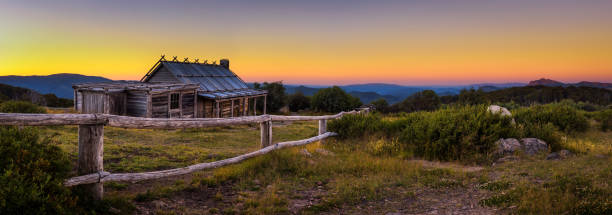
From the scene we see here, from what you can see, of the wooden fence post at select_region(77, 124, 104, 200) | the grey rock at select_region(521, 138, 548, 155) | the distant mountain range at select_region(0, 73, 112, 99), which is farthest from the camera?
the distant mountain range at select_region(0, 73, 112, 99)

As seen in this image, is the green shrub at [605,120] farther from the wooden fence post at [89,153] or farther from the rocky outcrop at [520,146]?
the wooden fence post at [89,153]

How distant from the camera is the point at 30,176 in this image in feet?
11.8

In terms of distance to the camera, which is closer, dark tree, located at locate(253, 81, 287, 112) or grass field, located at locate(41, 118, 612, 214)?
grass field, located at locate(41, 118, 612, 214)

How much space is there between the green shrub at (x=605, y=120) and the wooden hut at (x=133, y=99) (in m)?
22.2

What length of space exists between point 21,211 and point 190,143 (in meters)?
9.62

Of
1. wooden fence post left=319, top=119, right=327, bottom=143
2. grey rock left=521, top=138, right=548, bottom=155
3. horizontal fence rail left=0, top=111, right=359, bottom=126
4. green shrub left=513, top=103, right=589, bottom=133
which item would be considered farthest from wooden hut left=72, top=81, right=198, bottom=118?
green shrub left=513, top=103, right=589, bottom=133

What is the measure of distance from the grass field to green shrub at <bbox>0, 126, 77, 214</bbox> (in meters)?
0.39

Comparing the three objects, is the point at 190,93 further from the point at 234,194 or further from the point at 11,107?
the point at 234,194

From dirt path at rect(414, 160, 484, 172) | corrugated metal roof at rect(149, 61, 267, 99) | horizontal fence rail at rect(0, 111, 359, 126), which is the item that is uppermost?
corrugated metal roof at rect(149, 61, 267, 99)

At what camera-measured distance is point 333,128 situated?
11711 mm

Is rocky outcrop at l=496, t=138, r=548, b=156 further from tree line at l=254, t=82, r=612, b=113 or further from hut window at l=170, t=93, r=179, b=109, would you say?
tree line at l=254, t=82, r=612, b=113

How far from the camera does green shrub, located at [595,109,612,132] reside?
1423 centimetres

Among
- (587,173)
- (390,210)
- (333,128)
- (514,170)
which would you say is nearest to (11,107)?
(333,128)

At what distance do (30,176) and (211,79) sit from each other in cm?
2477
